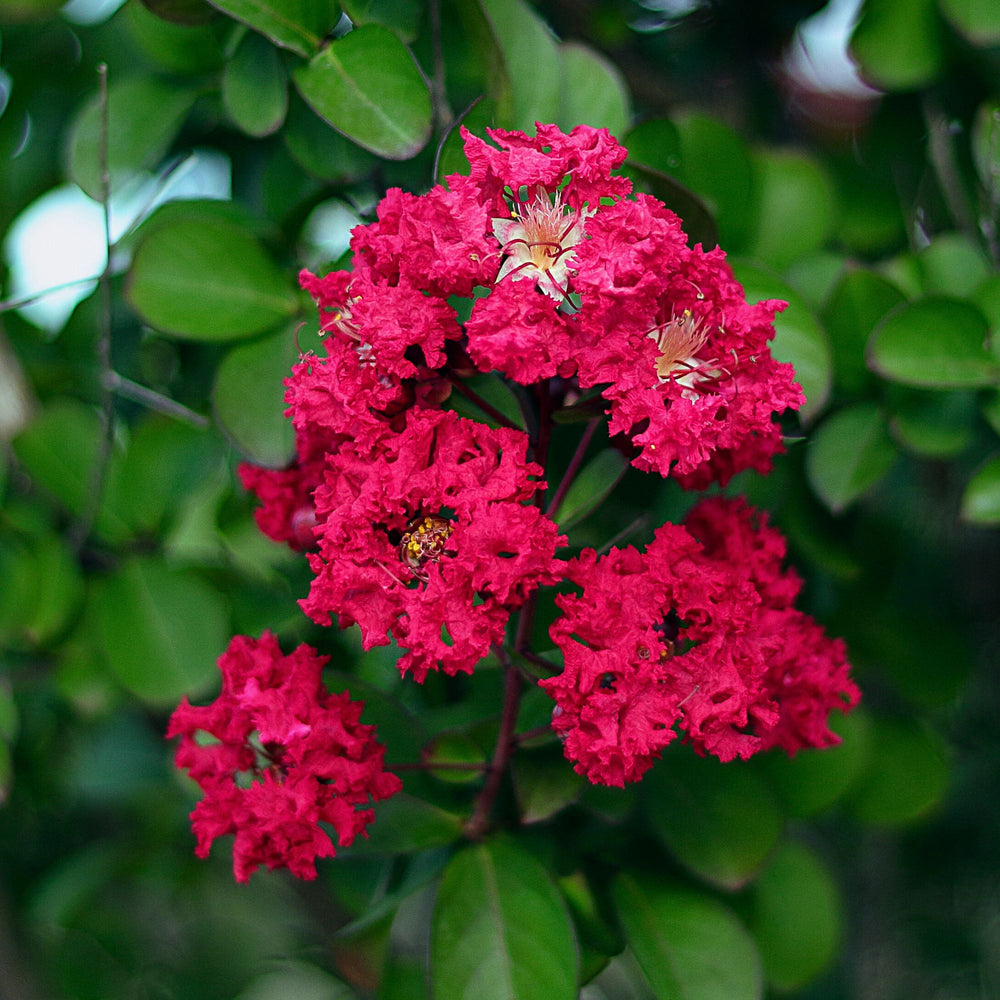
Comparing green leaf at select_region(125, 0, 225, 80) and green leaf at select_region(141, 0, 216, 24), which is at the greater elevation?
green leaf at select_region(141, 0, 216, 24)

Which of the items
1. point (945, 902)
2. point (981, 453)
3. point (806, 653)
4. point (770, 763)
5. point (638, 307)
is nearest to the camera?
point (638, 307)

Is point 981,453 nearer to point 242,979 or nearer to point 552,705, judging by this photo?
point 552,705

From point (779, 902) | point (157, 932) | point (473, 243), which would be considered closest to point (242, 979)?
point (157, 932)

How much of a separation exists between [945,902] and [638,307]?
1.40m

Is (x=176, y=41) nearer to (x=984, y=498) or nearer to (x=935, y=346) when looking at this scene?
(x=935, y=346)

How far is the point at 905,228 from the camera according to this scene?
1.26 m

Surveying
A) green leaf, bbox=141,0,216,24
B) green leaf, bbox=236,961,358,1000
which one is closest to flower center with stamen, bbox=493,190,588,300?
green leaf, bbox=141,0,216,24

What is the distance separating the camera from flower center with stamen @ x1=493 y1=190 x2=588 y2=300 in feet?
2.00

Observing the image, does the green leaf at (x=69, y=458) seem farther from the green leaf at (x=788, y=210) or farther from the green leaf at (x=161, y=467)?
the green leaf at (x=788, y=210)

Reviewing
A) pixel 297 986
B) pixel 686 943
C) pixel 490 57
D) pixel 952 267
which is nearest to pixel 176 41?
pixel 490 57

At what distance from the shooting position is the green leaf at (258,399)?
0.80m

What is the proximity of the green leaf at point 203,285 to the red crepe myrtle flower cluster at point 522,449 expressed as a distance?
0.87ft

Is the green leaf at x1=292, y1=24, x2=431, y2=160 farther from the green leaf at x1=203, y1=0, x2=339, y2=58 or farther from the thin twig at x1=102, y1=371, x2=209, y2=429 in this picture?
the thin twig at x1=102, y1=371, x2=209, y2=429

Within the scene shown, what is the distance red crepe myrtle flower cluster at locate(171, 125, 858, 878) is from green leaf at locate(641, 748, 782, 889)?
0.23 m
